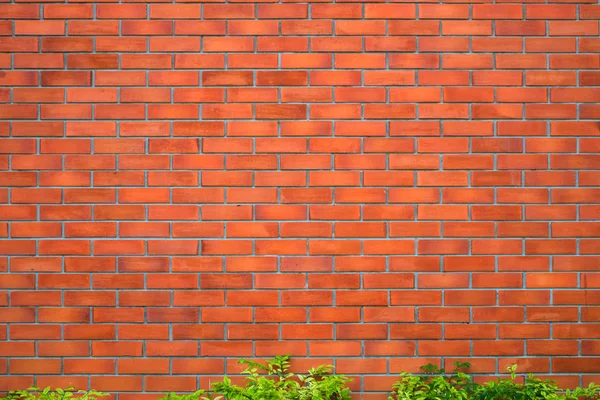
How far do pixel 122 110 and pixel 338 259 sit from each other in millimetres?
1295

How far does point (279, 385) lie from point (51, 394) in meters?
1.08

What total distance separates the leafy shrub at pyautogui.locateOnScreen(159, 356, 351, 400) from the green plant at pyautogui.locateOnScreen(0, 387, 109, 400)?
368 millimetres

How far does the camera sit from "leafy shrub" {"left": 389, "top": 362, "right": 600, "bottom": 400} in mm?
2488

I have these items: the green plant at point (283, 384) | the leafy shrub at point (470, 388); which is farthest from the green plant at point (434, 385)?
the green plant at point (283, 384)

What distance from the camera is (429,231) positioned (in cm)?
264

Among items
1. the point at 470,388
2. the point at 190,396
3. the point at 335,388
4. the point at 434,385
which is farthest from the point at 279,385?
the point at 470,388

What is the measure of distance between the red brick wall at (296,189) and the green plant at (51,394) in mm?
62

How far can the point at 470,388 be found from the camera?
8.60ft

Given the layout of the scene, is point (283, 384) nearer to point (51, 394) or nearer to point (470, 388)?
point (470, 388)

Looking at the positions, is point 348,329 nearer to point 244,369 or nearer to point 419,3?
point 244,369

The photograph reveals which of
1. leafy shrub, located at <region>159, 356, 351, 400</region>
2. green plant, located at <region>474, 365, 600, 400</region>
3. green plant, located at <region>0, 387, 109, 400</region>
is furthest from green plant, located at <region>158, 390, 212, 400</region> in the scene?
green plant, located at <region>474, 365, 600, 400</region>

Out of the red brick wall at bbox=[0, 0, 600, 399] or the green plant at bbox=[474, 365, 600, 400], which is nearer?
the green plant at bbox=[474, 365, 600, 400]

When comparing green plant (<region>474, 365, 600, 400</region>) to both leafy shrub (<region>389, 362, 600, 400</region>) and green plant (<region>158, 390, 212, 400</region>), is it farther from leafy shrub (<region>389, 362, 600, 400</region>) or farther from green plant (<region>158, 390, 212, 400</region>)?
green plant (<region>158, 390, 212, 400</region>)

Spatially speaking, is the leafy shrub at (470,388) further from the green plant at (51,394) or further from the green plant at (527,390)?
the green plant at (51,394)
